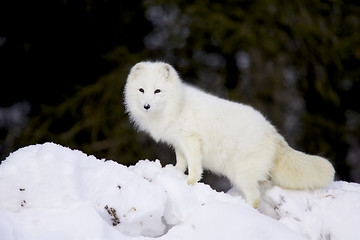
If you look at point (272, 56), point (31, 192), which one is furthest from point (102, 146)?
point (31, 192)

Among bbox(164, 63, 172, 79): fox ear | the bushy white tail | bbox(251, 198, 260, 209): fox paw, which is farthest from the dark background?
bbox(251, 198, 260, 209): fox paw

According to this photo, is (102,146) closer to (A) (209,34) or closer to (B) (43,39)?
(B) (43,39)

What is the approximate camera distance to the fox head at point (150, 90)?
13.2 ft

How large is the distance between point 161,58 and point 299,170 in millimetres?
4294

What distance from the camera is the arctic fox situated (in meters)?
3.88

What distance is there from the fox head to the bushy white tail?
95cm

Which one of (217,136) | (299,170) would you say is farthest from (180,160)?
(299,170)

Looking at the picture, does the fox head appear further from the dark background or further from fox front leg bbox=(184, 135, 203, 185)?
the dark background

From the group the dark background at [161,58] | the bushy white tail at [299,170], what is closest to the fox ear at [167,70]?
the bushy white tail at [299,170]

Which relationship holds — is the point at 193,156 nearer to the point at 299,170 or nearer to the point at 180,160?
the point at 180,160

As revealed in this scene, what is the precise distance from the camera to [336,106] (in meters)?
7.88

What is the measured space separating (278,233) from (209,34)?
18.5 ft

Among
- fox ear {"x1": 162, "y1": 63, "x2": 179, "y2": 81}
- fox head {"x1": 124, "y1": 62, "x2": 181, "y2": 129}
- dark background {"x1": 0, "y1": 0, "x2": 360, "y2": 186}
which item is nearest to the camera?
fox head {"x1": 124, "y1": 62, "x2": 181, "y2": 129}

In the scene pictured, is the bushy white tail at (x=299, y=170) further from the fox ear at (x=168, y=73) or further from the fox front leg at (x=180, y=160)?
the fox ear at (x=168, y=73)
